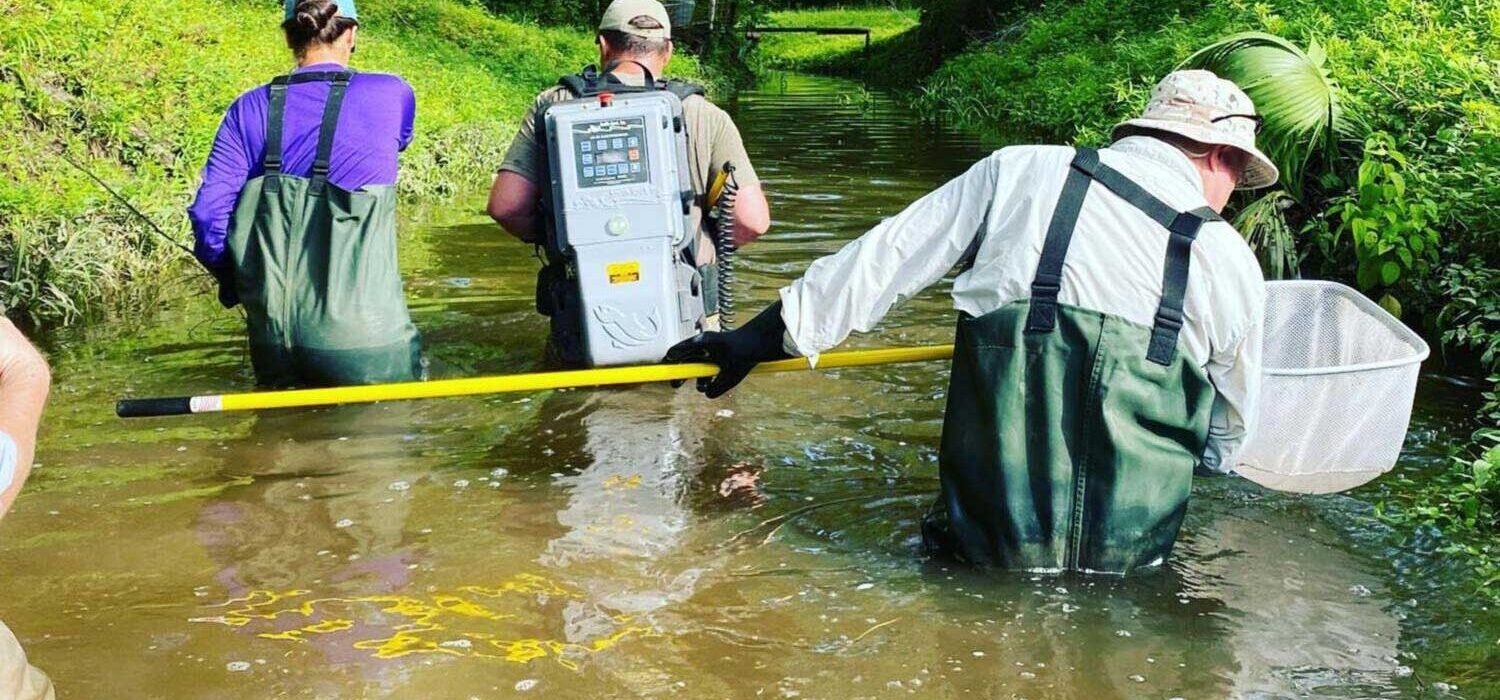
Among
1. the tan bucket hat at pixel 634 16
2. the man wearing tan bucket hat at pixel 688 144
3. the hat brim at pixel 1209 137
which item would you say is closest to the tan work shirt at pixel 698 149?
the man wearing tan bucket hat at pixel 688 144

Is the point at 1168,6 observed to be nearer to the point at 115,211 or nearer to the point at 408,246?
the point at 408,246

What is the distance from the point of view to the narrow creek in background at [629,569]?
3658mm

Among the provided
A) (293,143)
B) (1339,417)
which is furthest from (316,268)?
(1339,417)

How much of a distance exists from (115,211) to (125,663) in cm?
484

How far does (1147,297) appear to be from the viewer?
3.79 meters

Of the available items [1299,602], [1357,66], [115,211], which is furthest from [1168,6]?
[1299,602]

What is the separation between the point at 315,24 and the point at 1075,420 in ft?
10.3

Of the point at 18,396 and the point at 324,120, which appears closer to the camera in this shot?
the point at 18,396

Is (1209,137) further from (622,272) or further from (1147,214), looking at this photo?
(622,272)

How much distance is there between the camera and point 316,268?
17.7 ft

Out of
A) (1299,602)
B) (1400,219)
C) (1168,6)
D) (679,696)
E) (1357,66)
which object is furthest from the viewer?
(1168,6)

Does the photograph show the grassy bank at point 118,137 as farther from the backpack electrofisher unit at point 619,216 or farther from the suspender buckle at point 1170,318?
the suspender buckle at point 1170,318

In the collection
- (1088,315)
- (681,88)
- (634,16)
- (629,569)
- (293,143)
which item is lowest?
(629,569)

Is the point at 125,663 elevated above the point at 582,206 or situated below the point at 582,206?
below
